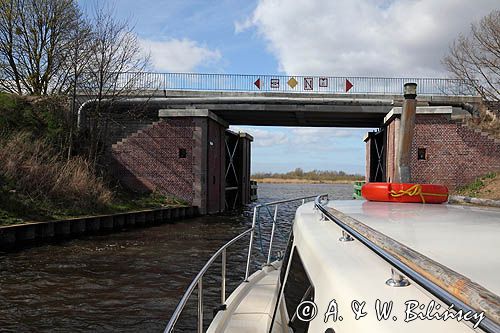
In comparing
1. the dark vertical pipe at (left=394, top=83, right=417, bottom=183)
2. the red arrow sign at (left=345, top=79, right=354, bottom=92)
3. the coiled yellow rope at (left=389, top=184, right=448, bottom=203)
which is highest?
the red arrow sign at (left=345, top=79, right=354, bottom=92)

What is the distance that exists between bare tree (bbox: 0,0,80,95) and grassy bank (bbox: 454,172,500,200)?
1983cm

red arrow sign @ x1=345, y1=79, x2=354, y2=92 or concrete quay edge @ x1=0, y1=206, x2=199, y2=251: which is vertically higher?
red arrow sign @ x1=345, y1=79, x2=354, y2=92

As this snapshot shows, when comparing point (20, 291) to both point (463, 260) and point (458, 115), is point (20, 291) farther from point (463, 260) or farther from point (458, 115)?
point (458, 115)

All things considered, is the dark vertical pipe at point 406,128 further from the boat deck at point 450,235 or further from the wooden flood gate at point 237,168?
the wooden flood gate at point 237,168

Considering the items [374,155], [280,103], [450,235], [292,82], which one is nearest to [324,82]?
[292,82]

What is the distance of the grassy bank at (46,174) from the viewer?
14.0m

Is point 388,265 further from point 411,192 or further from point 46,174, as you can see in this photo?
point 46,174

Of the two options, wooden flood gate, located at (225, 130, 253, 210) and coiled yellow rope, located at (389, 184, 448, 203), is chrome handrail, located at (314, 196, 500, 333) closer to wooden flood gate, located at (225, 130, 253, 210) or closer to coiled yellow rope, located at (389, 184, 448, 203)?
coiled yellow rope, located at (389, 184, 448, 203)

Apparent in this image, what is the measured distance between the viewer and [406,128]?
542 cm

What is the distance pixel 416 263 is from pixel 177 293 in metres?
6.92

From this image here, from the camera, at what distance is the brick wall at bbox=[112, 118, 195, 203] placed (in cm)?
2180

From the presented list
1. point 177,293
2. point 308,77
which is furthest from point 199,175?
point 177,293

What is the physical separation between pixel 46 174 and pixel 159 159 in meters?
7.20

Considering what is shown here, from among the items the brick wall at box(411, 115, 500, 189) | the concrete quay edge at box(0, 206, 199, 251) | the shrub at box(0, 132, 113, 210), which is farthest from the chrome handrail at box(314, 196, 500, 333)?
the brick wall at box(411, 115, 500, 189)
